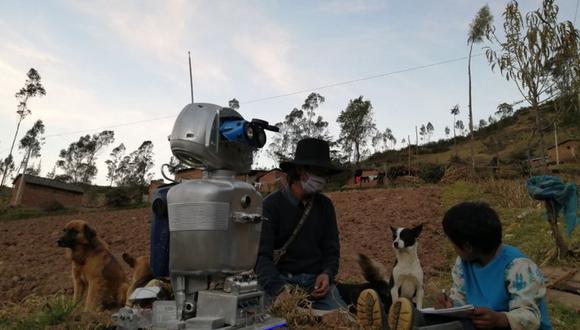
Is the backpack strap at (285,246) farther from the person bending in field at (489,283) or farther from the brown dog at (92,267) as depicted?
the brown dog at (92,267)

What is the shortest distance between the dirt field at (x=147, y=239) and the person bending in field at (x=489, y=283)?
4.19 metres

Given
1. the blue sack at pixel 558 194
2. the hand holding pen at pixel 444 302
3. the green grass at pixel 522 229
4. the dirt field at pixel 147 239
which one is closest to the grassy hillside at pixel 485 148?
the green grass at pixel 522 229

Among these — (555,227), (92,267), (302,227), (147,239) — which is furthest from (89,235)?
(147,239)

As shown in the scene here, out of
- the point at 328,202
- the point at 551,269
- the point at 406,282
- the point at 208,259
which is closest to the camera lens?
the point at 208,259

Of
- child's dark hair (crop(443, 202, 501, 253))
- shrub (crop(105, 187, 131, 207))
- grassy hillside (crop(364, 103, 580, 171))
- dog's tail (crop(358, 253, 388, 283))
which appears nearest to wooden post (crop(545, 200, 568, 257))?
dog's tail (crop(358, 253, 388, 283))

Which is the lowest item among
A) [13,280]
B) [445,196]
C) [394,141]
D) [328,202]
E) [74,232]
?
[13,280]

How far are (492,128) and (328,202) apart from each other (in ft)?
274

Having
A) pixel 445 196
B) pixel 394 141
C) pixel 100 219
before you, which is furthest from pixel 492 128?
pixel 100 219

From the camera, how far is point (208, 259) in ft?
6.04

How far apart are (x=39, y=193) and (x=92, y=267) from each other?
33.1 metres

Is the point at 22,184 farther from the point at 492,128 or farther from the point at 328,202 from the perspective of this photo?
the point at 492,128

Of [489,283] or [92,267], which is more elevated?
[489,283]

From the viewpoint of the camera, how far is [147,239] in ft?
36.0

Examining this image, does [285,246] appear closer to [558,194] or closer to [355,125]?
[558,194]
